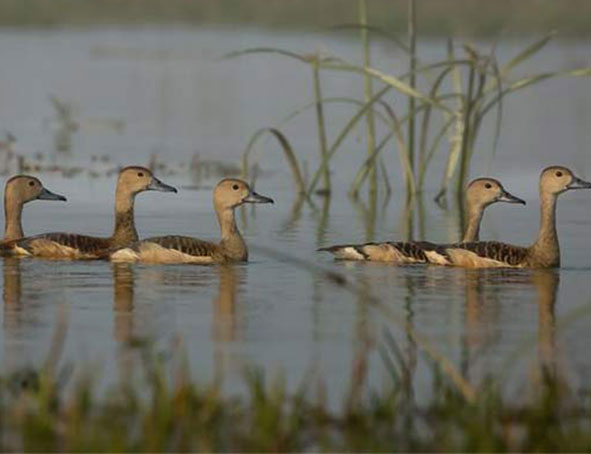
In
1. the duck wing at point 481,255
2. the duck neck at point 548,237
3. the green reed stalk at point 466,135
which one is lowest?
the duck wing at point 481,255

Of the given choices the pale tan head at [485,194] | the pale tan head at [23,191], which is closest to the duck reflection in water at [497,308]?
the pale tan head at [485,194]

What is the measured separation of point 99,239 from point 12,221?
765 mm

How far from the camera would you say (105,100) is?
2953 centimetres

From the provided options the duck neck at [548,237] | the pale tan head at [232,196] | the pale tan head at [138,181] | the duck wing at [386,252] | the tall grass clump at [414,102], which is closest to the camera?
the duck wing at [386,252]

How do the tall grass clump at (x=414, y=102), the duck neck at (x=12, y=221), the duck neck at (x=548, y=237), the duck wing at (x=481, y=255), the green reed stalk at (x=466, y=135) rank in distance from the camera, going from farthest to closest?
the green reed stalk at (x=466, y=135) < the tall grass clump at (x=414, y=102) < the duck neck at (x=12, y=221) < the duck neck at (x=548, y=237) < the duck wing at (x=481, y=255)

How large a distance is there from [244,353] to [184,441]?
86.2 inches

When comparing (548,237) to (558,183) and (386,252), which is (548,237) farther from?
(386,252)

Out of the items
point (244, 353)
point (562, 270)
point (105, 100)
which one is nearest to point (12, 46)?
point (105, 100)

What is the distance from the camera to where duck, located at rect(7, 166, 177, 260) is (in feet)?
44.1

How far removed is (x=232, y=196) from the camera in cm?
1402

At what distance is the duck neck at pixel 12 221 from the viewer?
14180 millimetres

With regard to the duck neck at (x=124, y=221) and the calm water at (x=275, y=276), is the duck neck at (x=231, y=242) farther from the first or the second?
the duck neck at (x=124, y=221)

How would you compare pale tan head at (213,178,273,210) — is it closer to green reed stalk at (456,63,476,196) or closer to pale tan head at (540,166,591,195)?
pale tan head at (540,166,591,195)

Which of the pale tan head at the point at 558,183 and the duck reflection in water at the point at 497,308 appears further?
the pale tan head at the point at 558,183
